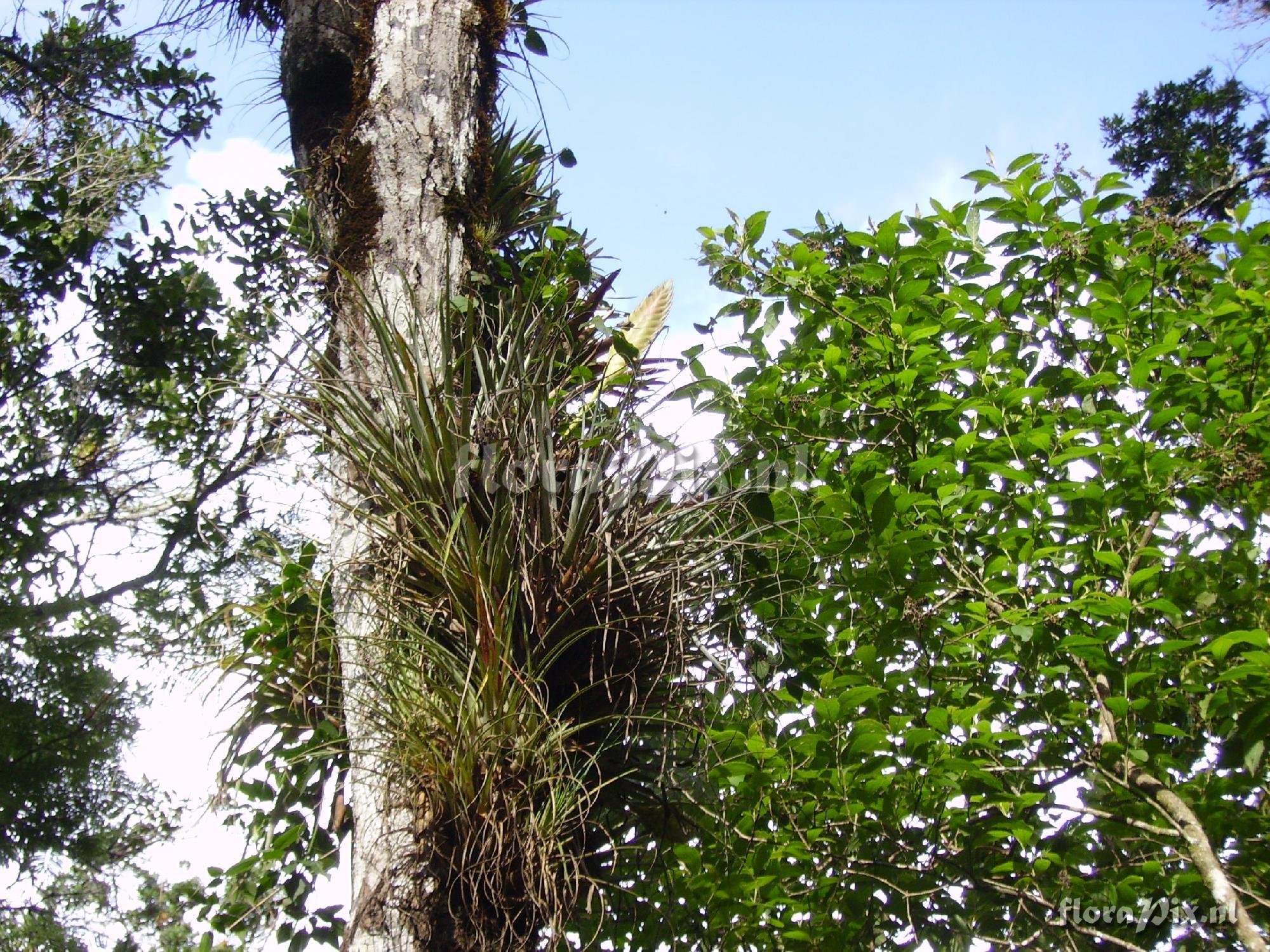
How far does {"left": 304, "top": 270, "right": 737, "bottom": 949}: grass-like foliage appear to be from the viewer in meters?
1.96

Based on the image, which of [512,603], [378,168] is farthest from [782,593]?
[378,168]

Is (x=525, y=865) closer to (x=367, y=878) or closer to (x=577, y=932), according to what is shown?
(x=367, y=878)

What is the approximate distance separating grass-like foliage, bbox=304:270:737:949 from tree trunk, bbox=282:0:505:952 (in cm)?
5

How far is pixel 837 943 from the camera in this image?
247 cm

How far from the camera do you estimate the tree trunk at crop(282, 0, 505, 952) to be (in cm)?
210

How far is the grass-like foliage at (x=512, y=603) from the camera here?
1955 millimetres

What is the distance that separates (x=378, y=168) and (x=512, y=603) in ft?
4.05

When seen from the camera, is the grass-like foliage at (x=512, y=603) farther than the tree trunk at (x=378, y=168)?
No

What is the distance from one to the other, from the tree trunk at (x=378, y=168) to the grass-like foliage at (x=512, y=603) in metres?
0.05

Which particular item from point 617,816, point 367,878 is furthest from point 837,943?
point 367,878

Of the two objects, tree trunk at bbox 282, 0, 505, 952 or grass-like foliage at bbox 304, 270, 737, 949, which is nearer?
grass-like foliage at bbox 304, 270, 737, 949

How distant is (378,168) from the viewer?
259 cm

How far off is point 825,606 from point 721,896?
0.78m

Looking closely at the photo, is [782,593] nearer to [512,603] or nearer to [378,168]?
[512,603]
